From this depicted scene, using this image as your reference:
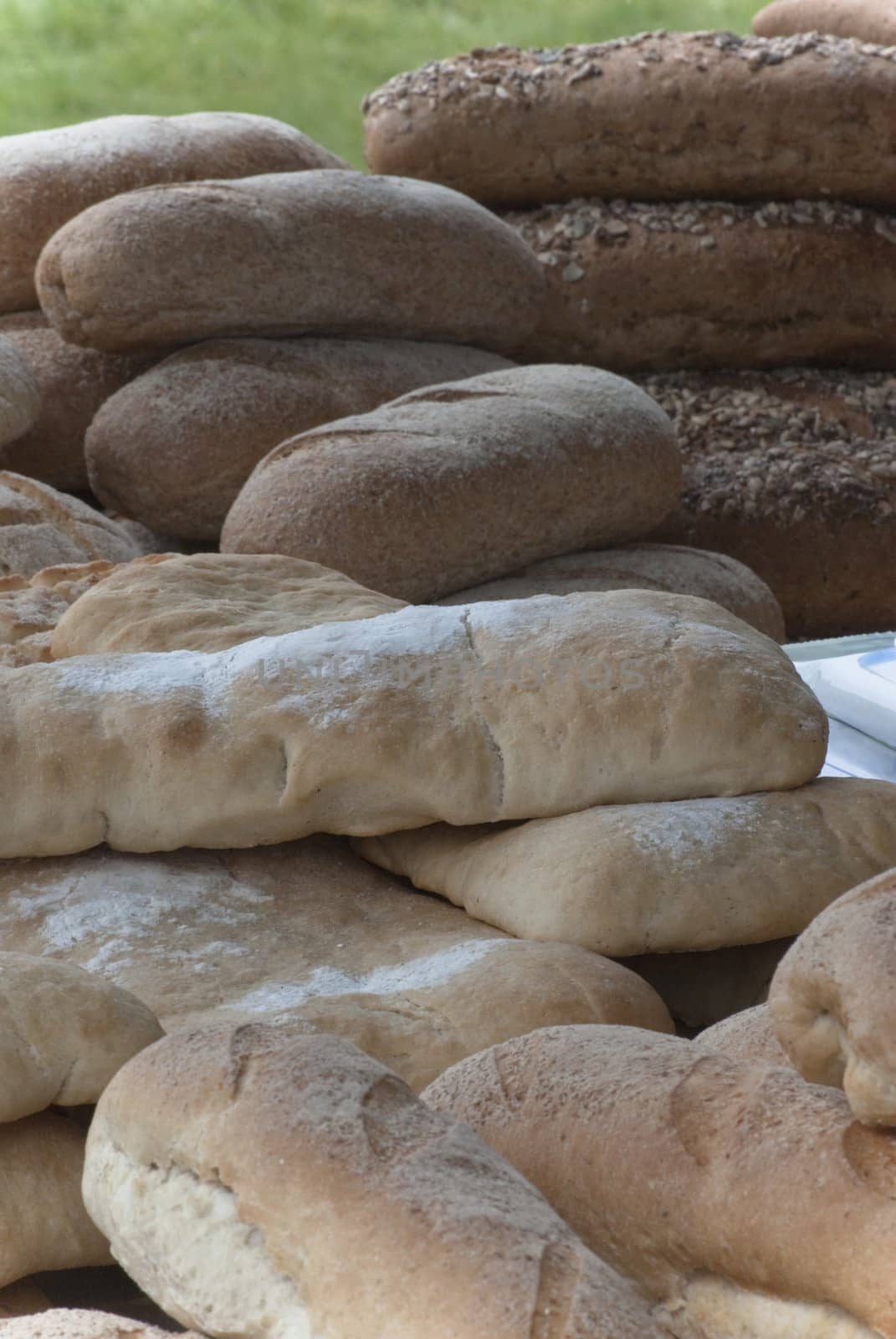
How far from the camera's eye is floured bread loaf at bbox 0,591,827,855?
1158mm

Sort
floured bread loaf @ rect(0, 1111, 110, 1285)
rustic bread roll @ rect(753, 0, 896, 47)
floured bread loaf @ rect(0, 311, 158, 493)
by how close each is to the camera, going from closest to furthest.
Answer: floured bread loaf @ rect(0, 1111, 110, 1285) < floured bread loaf @ rect(0, 311, 158, 493) < rustic bread roll @ rect(753, 0, 896, 47)

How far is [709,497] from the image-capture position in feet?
9.69

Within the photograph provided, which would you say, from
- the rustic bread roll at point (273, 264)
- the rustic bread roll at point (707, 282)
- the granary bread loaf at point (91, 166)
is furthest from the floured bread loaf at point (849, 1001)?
the rustic bread roll at point (707, 282)

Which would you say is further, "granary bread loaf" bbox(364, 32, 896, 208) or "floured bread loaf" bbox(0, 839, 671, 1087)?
"granary bread loaf" bbox(364, 32, 896, 208)

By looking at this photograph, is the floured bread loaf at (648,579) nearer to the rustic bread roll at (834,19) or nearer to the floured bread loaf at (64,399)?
the floured bread loaf at (64,399)

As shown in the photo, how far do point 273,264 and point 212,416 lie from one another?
0.29 meters

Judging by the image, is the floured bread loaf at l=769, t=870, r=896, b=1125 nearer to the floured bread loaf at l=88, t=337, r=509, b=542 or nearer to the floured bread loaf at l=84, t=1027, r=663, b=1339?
the floured bread loaf at l=84, t=1027, r=663, b=1339

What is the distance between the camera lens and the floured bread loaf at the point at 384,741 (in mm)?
1158

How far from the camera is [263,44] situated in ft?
15.7

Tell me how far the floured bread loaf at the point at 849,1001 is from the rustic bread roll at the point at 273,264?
203cm

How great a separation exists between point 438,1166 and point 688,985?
0.58m

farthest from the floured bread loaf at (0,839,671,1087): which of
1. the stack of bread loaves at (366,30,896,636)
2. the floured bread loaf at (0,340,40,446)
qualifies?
the stack of bread loaves at (366,30,896,636)

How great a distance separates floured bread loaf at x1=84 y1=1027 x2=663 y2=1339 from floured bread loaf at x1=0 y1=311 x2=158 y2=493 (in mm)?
2122

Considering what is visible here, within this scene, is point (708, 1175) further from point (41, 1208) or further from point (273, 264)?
point (273, 264)
